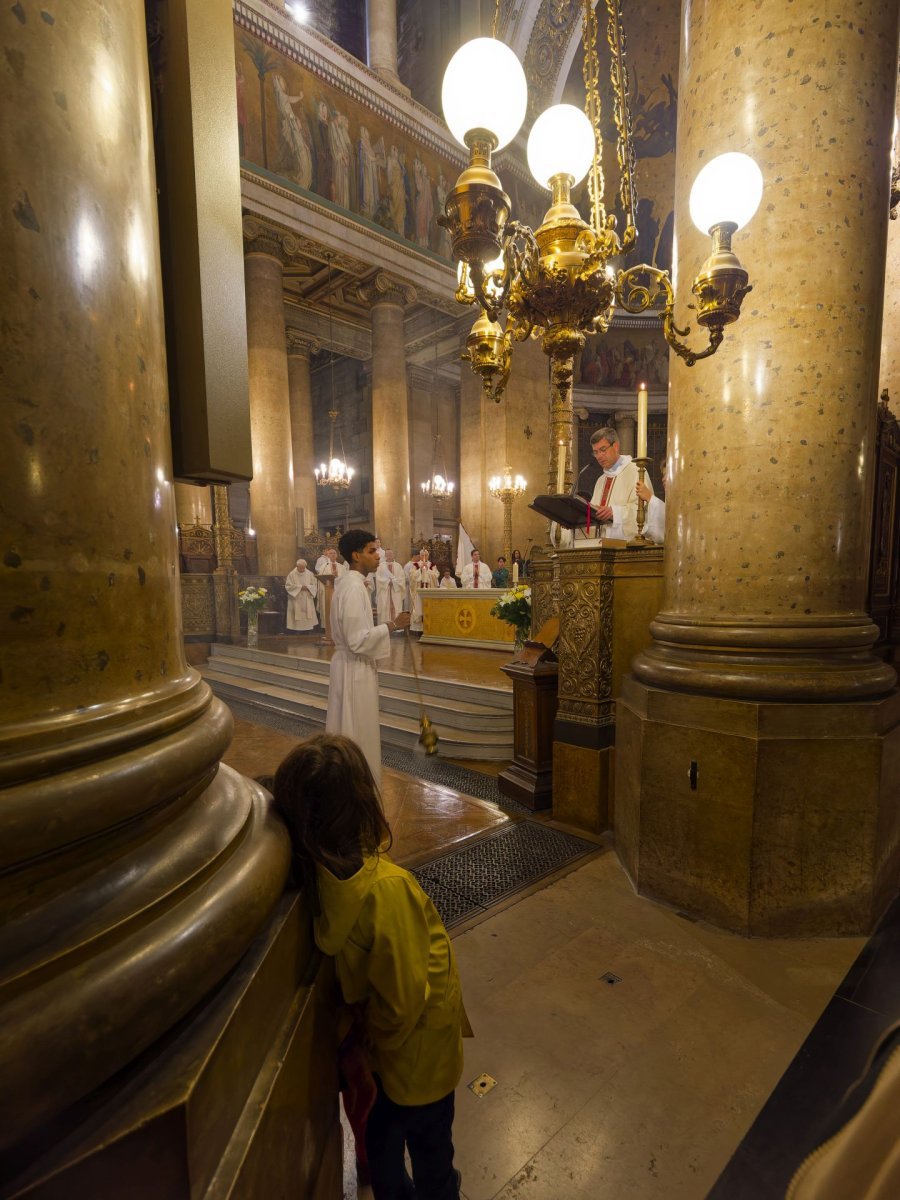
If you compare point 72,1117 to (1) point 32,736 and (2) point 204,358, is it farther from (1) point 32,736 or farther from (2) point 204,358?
(2) point 204,358

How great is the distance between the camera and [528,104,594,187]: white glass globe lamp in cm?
246

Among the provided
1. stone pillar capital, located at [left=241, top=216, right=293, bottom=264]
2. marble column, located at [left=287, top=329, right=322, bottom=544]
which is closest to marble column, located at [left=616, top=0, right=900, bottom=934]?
stone pillar capital, located at [left=241, top=216, right=293, bottom=264]

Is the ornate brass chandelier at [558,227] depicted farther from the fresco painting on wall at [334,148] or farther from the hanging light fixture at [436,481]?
the hanging light fixture at [436,481]

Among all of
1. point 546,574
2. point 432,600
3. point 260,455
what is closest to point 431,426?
point 260,455

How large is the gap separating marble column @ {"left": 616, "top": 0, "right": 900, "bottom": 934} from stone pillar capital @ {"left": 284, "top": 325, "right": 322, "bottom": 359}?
53.4ft

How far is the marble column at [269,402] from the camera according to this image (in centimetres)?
1183

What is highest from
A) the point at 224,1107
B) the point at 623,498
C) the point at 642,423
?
the point at 642,423

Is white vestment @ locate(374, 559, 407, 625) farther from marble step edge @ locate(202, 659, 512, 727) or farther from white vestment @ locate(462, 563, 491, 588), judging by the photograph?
marble step edge @ locate(202, 659, 512, 727)

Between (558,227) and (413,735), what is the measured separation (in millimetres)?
4612

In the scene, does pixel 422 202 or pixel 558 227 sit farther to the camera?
pixel 422 202

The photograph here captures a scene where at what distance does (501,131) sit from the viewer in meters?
1.95

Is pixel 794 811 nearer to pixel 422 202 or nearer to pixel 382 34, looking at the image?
pixel 422 202

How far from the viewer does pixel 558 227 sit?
243 cm

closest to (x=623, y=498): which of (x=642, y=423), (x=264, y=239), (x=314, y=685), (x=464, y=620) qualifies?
(x=642, y=423)
